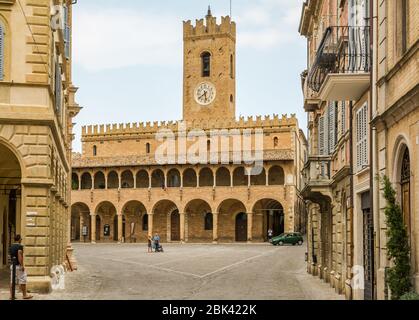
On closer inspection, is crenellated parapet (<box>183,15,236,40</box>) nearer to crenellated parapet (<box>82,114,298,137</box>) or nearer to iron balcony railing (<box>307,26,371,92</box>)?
crenellated parapet (<box>82,114,298,137</box>)

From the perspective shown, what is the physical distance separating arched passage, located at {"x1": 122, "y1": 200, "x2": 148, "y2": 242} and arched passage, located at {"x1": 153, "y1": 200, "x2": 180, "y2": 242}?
151 centimetres

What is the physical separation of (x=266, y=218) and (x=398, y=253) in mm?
56052

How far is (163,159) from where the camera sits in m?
68.1

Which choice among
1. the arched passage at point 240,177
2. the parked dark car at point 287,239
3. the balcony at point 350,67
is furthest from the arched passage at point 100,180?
the balcony at point 350,67

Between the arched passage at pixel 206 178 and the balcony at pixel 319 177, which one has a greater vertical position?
the arched passage at pixel 206 178

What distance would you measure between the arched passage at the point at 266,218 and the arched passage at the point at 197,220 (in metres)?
4.60

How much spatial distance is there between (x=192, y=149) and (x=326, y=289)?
162 feet

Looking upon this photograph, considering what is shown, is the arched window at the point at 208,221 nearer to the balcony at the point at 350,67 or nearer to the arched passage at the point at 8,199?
the arched passage at the point at 8,199

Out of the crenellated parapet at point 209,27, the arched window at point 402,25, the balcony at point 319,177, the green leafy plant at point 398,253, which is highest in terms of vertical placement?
the crenellated parapet at point 209,27

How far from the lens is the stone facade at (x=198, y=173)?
6469 centimetres

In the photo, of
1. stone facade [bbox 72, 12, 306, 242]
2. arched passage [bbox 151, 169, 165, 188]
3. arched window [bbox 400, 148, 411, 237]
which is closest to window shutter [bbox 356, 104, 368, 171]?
arched window [bbox 400, 148, 411, 237]

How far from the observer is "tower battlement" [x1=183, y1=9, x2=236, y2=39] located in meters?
74.8

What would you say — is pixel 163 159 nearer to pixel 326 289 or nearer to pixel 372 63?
pixel 326 289
